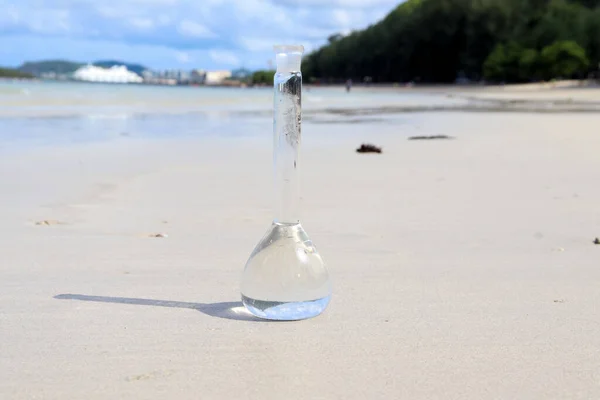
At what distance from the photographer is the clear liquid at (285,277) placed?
71.8 inches

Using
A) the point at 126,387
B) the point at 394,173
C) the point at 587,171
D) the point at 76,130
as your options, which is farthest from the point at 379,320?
the point at 76,130

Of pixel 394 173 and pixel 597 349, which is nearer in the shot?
pixel 597 349

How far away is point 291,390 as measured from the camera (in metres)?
1.45

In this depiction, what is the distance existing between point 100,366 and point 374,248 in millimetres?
1615

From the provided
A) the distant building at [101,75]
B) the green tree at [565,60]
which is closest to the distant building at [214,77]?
the distant building at [101,75]

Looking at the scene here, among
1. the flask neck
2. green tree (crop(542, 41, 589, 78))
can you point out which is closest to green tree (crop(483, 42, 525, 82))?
green tree (crop(542, 41, 589, 78))

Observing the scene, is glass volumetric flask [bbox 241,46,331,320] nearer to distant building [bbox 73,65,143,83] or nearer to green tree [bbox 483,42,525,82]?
green tree [bbox 483,42,525,82]

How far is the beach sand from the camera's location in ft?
4.98

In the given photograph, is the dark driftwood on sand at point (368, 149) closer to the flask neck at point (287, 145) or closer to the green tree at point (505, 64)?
the flask neck at point (287, 145)

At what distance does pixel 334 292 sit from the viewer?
7.33ft

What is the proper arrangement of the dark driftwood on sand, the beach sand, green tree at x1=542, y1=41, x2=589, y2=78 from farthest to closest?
green tree at x1=542, y1=41, x2=589, y2=78, the dark driftwood on sand, the beach sand

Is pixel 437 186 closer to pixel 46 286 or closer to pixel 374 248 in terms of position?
pixel 374 248

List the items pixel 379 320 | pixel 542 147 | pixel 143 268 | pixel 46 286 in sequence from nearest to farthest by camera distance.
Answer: pixel 379 320 → pixel 46 286 → pixel 143 268 → pixel 542 147

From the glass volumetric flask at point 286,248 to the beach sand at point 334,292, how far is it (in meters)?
0.07
